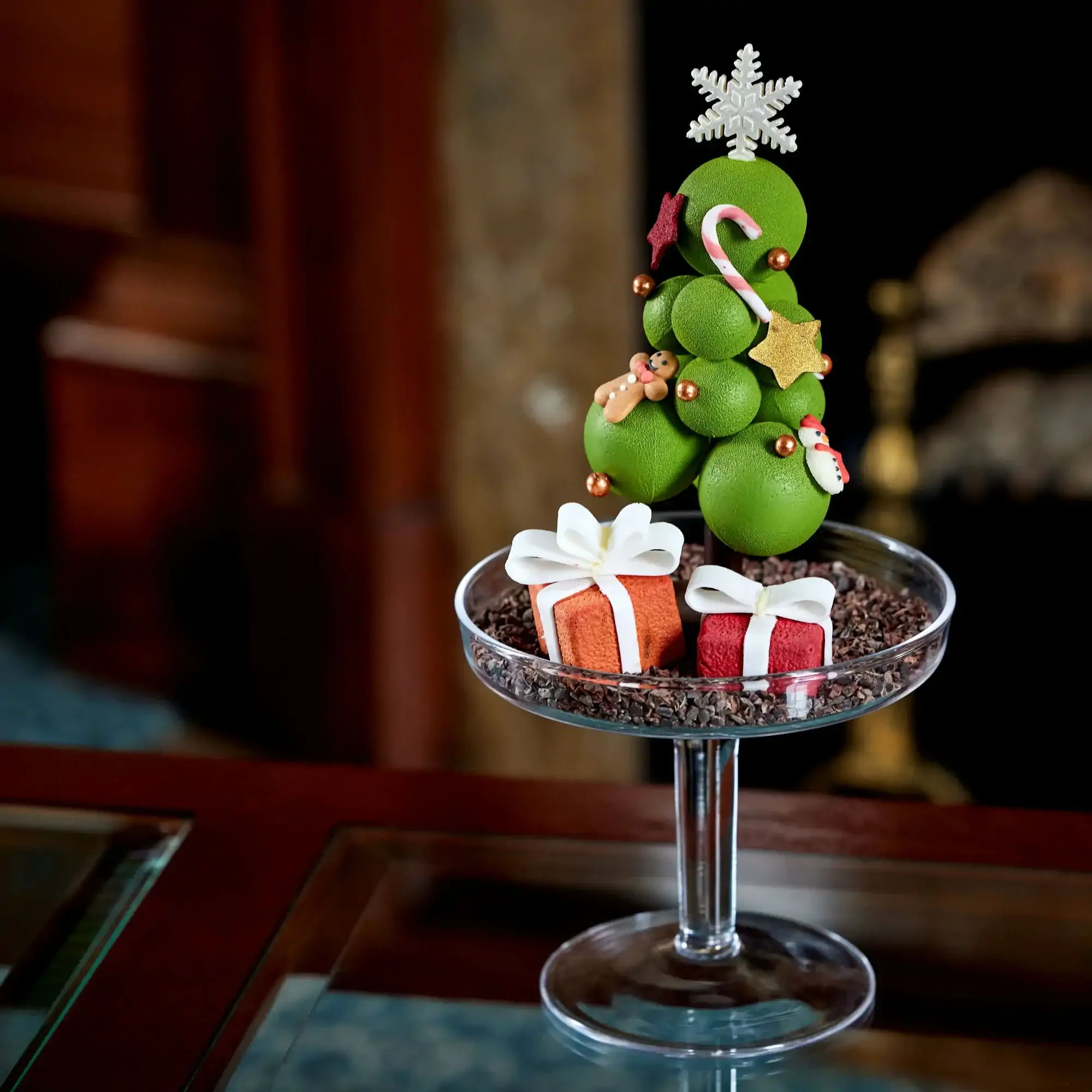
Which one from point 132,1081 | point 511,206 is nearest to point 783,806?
point 132,1081

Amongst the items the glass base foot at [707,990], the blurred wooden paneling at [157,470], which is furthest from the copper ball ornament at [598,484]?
the blurred wooden paneling at [157,470]

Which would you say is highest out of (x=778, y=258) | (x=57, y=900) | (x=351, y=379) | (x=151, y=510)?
(x=778, y=258)

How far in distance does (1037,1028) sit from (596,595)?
0.99 feet

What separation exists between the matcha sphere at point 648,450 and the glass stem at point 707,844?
5.1 inches

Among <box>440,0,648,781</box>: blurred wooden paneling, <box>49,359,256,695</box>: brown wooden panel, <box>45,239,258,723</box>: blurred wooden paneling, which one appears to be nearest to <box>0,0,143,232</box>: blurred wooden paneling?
<box>45,239,258,723</box>: blurred wooden paneling

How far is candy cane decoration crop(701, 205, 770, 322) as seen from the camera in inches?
28.9

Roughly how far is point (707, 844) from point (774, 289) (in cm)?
28

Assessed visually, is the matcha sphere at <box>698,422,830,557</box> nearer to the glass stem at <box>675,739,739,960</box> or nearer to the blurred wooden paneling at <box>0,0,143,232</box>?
the glass stem at <box>675,739,739,960</box>

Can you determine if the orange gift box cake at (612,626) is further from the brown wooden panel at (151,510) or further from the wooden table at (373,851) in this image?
the brown wooden panel at (151,510)

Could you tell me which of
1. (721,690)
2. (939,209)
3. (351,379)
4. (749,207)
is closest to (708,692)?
(721,690)

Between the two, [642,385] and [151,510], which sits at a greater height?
[642,385]

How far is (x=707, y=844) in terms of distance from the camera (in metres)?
0.81

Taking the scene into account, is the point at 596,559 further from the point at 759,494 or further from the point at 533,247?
the point at 533,247

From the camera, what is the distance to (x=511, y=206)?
6.64 feet
